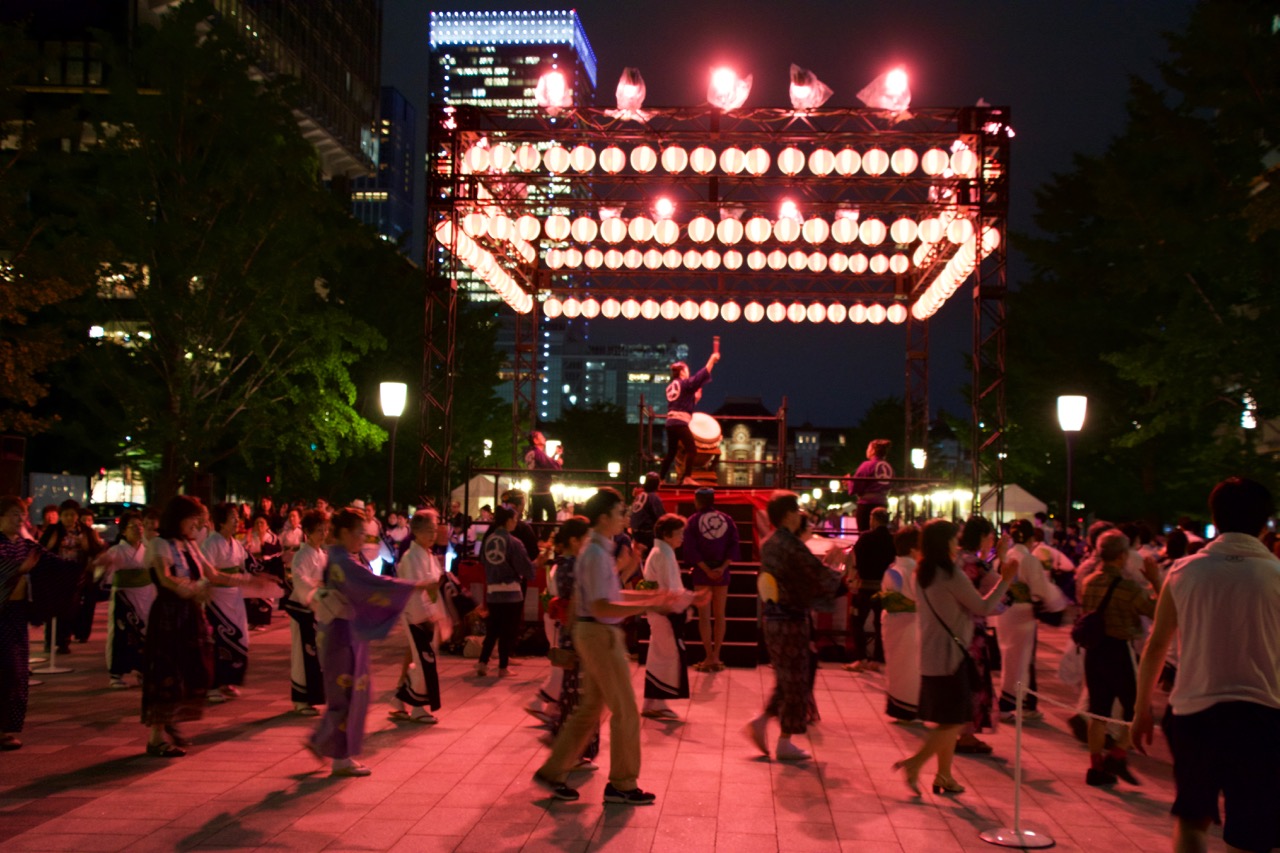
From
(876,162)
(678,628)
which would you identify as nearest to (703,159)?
(876,162)

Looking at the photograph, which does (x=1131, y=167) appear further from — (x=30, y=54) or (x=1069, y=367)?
(x=30, y=54)

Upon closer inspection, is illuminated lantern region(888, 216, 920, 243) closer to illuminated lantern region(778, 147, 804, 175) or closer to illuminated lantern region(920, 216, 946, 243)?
illuminated lantern region(920, 216, 946, 243)

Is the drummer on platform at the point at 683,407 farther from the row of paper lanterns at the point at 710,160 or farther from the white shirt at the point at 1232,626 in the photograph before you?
the white shirt at the point at 1232,626

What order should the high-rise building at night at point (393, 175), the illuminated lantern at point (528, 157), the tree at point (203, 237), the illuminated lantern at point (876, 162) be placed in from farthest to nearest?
1. the high-rise building at night at point (393, 175)
2. the tree at point (203, 237)
3. the illuminated lantern at point (528, 157)
4. the illuminated lantern at point (876, 162)

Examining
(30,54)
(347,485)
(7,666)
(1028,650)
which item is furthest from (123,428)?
(1028,650)

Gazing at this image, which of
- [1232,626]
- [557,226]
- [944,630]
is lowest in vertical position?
[944,630]

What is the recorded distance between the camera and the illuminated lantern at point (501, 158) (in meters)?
19.3

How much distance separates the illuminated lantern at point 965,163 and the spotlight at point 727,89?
12.0 feet

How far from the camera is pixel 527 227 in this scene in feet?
70.8

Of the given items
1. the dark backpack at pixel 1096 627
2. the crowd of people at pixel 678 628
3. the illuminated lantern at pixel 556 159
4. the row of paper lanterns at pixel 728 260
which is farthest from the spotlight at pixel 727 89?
the dark backpack at pixel 1096 627

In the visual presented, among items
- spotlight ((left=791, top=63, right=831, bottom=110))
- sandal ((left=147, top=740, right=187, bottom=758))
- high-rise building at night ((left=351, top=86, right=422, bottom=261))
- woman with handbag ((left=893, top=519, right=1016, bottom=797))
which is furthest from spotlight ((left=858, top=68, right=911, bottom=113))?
high-rise building at night ((left=351, top=86, right=422, bottom=261))

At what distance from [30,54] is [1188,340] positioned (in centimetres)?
2260

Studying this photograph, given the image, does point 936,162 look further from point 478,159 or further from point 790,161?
point 478,159

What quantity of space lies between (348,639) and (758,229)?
15.6 meters
